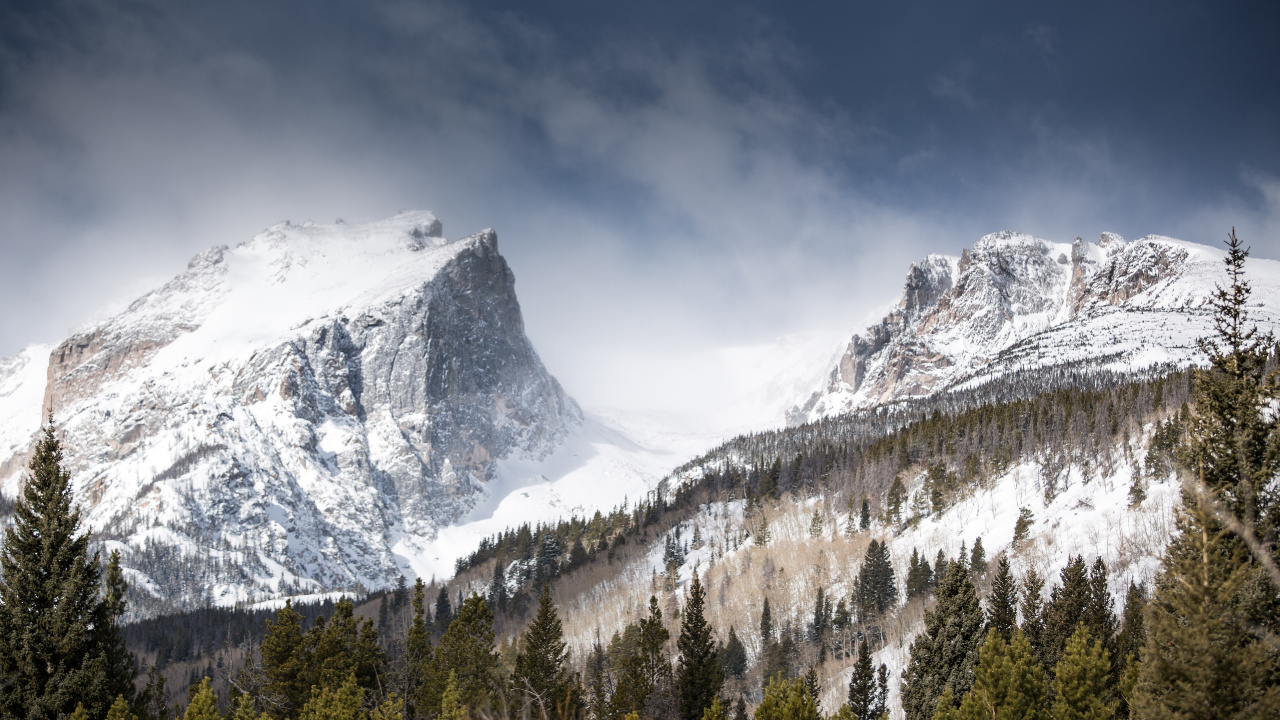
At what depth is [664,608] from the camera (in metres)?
106

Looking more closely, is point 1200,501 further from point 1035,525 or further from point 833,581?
point 833,581

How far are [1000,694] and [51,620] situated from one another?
100ft

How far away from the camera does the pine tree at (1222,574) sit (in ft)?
52.8

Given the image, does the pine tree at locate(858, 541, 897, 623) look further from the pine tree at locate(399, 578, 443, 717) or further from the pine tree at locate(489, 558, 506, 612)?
the pine tree at locate(489, 558, 506, 612)

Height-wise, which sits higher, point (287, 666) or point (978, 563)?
point (978, 563)

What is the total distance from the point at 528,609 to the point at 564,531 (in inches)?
1607

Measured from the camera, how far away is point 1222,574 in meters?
17.4

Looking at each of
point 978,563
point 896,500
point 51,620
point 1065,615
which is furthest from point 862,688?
point 896,500

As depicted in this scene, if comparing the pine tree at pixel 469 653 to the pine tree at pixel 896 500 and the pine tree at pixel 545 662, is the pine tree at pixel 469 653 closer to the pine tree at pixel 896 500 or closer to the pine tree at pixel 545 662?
the pine tree at pixel 545 662

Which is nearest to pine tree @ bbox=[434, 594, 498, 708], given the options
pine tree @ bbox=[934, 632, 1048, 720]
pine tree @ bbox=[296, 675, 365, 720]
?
pine tree @ bbox=[296, 675, 365, 720]

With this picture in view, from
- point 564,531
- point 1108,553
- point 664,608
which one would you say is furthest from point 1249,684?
point 564,531

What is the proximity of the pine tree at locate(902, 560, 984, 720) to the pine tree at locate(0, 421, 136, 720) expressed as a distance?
30.8 m

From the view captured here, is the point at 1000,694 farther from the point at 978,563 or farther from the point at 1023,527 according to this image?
the point at 1023,527

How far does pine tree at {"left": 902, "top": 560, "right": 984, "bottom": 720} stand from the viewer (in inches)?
1214
